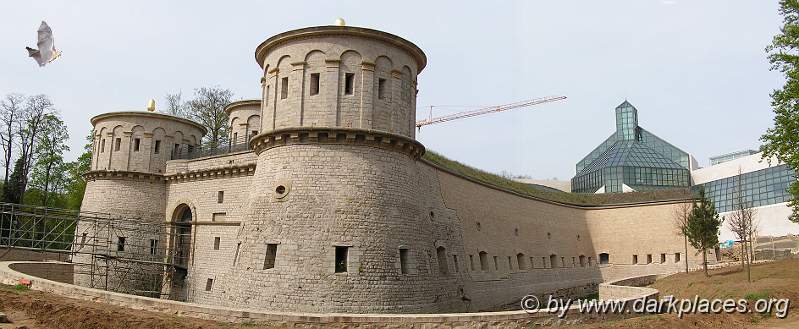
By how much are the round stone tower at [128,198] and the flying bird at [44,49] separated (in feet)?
16.1

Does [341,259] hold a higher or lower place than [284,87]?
lower

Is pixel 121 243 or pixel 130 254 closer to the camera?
pixel 130 254

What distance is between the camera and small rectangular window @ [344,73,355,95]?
18820 millimetres

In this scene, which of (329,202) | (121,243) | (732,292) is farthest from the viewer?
(121,243)

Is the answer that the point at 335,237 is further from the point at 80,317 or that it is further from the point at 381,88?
the point at 80,317

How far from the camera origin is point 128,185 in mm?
28375

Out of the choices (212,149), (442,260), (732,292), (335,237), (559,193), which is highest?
(212,149)

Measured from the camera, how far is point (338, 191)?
58.4 ft

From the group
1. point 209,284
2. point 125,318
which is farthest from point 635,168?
Answer: point 125,318

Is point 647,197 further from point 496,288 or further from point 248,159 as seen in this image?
point 248,159

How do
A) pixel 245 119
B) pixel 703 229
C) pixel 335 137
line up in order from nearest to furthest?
pixel 335 137
pixel 245 119
pixel 703 229

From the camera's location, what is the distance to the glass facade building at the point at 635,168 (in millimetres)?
64481

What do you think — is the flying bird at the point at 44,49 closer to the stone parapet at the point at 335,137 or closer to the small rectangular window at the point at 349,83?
the stone parapet at the point at 335,137

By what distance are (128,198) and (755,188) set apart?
6150 cm
